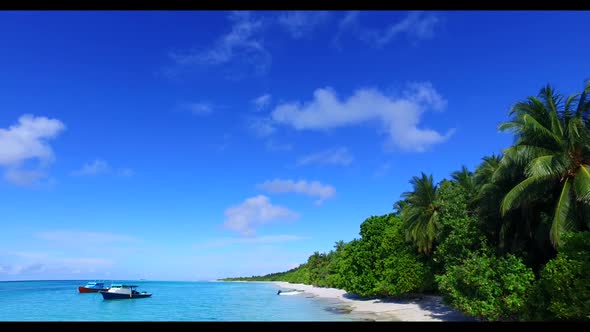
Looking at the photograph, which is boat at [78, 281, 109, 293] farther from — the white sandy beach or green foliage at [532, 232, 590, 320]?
green foliage at [532, 232, 590, 320]

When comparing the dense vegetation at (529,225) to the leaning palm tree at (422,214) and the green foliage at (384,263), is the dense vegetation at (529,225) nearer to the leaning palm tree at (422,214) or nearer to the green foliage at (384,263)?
the leaning palm tree at (422,214)

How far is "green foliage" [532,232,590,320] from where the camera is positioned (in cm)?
1123

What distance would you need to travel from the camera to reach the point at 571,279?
1180 centimetres

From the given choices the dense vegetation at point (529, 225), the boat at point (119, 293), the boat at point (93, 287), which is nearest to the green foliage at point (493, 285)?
the dense vegetation at point (529, 225)

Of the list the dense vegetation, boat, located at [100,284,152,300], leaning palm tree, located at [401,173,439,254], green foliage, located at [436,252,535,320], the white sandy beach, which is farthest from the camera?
boat, located at [100,284,152,300]

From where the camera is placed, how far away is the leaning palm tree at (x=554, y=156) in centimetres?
1340

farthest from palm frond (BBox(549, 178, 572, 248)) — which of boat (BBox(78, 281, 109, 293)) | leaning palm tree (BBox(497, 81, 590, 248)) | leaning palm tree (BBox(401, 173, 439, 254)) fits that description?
boat (BBox(78, 281, 109, 293))

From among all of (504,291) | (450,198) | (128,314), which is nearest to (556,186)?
(504,291)

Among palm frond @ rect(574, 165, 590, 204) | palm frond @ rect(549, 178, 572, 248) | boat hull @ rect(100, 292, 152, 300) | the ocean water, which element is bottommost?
the ocean water

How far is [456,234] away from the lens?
61.4 ft

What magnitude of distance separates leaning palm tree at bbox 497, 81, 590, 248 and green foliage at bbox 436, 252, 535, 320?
2.14m

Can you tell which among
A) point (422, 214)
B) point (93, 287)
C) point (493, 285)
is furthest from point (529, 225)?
point (93, 287)

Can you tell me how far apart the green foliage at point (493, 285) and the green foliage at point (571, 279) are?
213 centimetres
